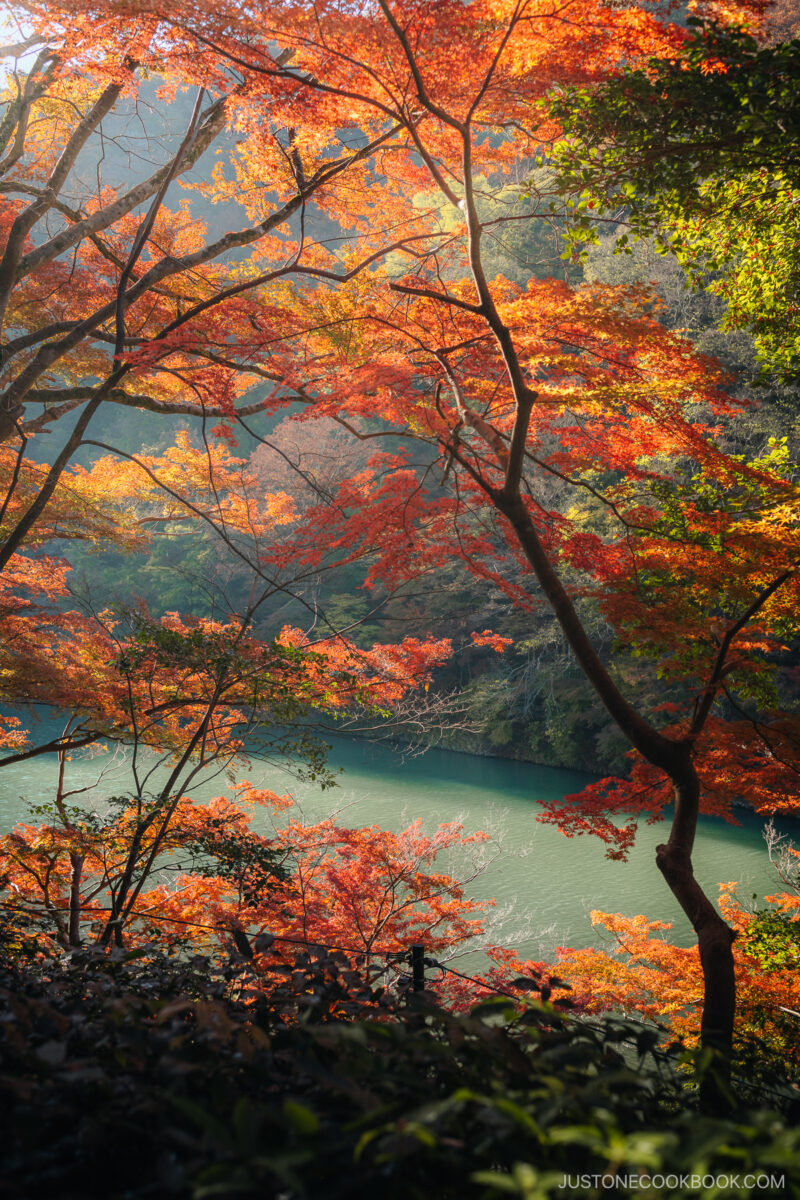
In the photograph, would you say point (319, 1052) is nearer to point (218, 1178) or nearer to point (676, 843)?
point (218, 1178)

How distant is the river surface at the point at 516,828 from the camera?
7473mm

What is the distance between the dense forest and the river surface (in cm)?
87

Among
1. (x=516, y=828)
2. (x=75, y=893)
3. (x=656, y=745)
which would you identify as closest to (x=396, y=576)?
(x=656, y=745)

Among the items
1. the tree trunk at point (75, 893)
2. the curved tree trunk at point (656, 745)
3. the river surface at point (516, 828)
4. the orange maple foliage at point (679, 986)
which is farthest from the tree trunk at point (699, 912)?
the river surface at point (516, 828)

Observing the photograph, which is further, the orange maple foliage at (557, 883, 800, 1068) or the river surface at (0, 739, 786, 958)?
the river surface at (0, 739, 786, 958)

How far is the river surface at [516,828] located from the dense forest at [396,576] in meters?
0.87

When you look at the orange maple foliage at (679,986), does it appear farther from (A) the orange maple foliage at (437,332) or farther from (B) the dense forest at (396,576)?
(A) the orange maple foliage at (437,332)

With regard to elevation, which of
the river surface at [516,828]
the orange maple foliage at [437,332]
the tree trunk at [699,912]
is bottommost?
the river surface at [516,828]

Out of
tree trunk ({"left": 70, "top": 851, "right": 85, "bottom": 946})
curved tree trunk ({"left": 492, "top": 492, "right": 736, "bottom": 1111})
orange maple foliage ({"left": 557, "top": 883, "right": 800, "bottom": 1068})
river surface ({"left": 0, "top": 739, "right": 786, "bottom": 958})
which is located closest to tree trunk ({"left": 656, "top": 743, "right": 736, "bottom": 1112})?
curved tree trunk ({"left": 492, "top": 492, "right": 736, "bottom": 1111})

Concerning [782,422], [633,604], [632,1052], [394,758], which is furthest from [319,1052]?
[394,758]

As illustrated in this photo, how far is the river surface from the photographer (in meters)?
7.47

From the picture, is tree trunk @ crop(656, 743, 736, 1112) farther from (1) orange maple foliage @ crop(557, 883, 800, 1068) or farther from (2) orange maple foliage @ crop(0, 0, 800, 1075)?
(1) orange maple foliage @ crop(557, 883, 800, 1068)

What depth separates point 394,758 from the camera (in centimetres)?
1444

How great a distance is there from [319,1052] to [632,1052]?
5395 mm
